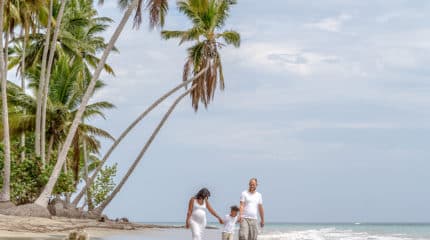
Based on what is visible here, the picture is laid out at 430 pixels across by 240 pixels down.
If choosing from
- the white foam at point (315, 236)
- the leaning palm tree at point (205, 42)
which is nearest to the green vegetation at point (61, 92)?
the leaning palm tree at point (205, 42)

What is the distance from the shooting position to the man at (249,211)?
1316 centimetres

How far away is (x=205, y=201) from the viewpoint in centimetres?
1208

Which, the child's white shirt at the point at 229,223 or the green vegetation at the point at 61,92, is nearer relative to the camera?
the child's white shirt at the point at 229,223

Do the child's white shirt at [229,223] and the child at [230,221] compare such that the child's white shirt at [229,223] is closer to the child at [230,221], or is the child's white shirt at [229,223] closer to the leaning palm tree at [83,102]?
the child at [230,221]

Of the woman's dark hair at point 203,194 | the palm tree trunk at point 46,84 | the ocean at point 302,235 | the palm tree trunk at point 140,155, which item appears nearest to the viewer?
the woman's dark hair at point 203,194

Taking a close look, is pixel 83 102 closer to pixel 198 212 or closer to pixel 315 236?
pixel 198 212

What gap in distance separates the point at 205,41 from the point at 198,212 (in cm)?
2458

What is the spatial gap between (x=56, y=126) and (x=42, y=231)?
11478 millimetres

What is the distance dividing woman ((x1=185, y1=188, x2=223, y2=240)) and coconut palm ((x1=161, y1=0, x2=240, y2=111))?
23.2 metres

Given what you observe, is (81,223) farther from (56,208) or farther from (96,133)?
(96,133)

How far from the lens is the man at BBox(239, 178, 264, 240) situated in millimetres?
13156

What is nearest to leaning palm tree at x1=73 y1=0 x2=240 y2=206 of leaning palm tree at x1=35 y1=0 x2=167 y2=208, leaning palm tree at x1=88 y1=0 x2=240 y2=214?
leaning palm tree at x1=88 y1=0 x2=240 y2=214

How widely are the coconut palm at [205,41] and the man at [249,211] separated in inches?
872

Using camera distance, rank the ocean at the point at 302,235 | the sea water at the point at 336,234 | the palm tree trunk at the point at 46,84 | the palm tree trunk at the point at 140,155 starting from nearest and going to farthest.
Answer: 1. the ocean at the point at 302,235
2. the palm tree trunk at the point at 46,84
3. the palm tree trunk at the point at 140,155
4. the sea water at the point at 336,234
